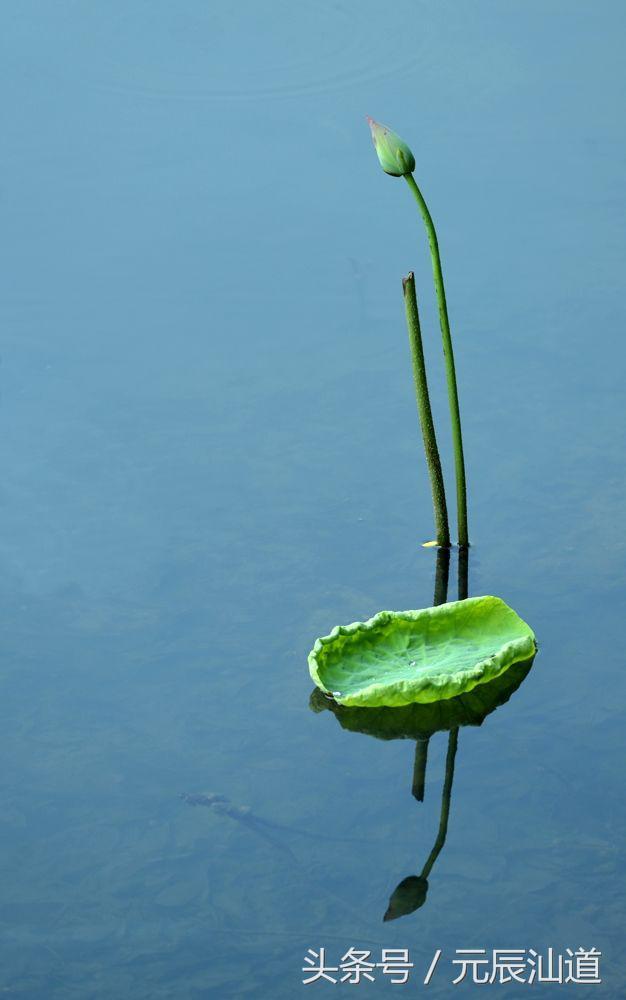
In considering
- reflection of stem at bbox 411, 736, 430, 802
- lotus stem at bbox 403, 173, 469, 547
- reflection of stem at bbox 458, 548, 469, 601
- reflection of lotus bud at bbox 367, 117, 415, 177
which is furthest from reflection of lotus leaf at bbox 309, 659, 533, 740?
reflection of lotus bud at bbox 367, 117, 415, 177

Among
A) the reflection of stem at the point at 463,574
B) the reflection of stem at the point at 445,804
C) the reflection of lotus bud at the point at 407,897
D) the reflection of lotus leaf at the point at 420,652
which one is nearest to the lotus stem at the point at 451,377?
the reflection of stem at the point at 463,574

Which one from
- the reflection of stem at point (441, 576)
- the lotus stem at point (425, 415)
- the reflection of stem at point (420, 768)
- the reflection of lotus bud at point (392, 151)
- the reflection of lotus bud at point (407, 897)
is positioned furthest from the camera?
the reflection of stem at point (441, 576)

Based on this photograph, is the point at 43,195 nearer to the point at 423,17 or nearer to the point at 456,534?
the point at 423,17

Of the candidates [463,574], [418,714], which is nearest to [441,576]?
[463,574]

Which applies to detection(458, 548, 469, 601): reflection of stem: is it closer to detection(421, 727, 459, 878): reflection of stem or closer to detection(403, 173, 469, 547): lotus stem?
detection(403, 173, 469, 547): lotus stem

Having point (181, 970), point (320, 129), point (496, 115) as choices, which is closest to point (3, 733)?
point (181, 970)

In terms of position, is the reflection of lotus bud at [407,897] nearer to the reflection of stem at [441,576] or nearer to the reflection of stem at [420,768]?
the reflection of stem at [420,768]
